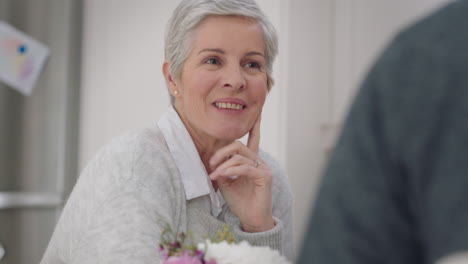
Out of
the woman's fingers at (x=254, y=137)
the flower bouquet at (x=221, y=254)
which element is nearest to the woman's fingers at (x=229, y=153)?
the woman's fingers at (x=254, y=137)

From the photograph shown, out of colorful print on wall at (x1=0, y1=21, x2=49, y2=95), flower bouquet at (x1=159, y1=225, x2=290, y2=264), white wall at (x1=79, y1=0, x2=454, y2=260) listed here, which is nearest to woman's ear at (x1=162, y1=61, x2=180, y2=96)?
flower bouquet at (x1=159, y1=225, x2=290, y2=264)

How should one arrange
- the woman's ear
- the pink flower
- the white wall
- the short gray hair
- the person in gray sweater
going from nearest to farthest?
1. the person in gray sweater
2. the pink flower
3. the short gray hair
4. the woman's ear
5. the white wall

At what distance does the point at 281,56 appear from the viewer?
110 inches

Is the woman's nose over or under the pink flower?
over

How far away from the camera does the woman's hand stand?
1334 millimetres

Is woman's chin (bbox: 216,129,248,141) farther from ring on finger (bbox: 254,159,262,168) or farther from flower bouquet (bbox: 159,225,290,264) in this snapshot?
flower bouquet (bbox: 159,225,290,264)

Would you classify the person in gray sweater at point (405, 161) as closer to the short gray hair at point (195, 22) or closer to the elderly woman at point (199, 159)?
the elderly woman at point (199, 159)

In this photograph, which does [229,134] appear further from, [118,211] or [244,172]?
[118,211]

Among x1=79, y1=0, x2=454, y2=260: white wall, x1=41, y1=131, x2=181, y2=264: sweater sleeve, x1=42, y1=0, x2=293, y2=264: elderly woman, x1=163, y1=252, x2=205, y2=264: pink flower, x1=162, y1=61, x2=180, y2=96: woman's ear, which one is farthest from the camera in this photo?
x1=79, y1=0, x2=454, y2=260: white wall

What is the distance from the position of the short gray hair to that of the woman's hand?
26cm

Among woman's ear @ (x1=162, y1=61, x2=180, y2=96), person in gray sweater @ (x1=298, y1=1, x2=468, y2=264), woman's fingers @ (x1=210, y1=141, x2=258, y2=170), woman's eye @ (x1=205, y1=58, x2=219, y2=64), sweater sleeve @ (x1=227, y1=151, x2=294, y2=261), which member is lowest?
sweater sleeve @ (x1=227, y1=151, x2=294, y2=261)

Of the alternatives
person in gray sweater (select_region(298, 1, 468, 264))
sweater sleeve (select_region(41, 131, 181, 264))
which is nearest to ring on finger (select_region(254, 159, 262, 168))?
sweater sleeve (select_region(41, 131, 181, 264))

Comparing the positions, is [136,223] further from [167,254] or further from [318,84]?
[318,84]

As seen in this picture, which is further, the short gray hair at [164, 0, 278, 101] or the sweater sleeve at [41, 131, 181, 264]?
the short gray hair at [164, 0, 278, 101]
